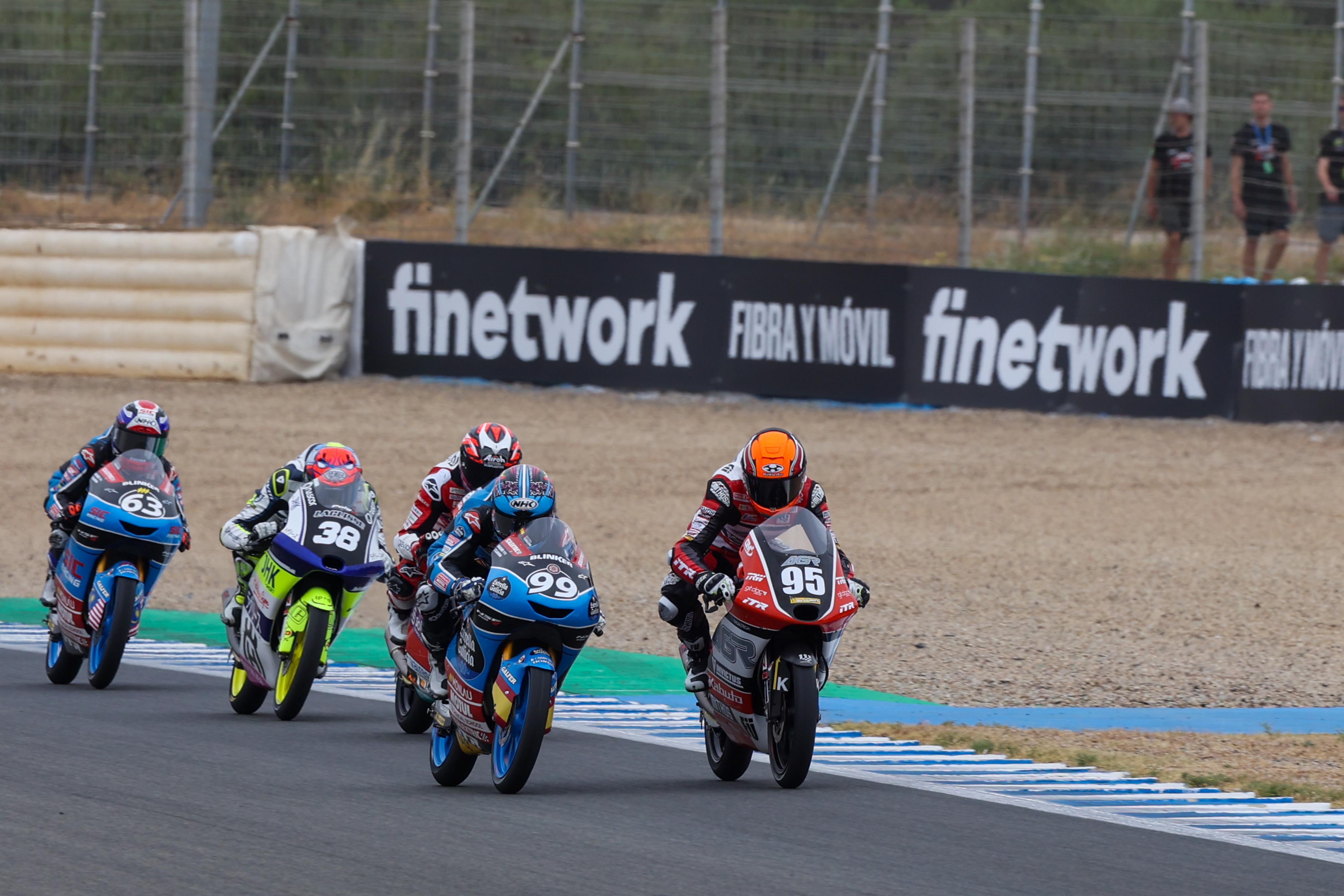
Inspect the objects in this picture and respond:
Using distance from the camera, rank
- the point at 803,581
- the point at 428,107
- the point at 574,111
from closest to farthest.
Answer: the point at 803,581
the point at 574,111
the point at 428,107

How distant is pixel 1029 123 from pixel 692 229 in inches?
142

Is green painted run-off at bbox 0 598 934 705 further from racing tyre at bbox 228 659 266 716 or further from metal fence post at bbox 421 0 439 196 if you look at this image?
metal fence post at bbox 421 0 439 196

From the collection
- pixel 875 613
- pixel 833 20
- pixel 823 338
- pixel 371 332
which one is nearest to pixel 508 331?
pixel 371 332

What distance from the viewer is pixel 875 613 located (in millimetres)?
12844

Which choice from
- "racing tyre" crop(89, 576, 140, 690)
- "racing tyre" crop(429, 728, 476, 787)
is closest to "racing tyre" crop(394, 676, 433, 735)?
"racing tyre" crop(429, 728, 476, 787)

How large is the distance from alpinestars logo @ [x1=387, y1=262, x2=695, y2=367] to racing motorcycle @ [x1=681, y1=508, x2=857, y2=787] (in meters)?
12.2

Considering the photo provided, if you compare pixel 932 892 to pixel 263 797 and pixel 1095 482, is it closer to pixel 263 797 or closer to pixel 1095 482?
pixel 263 797

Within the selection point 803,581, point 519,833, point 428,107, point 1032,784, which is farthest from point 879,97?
point 519,833

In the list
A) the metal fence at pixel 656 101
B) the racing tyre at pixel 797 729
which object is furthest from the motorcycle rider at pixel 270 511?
the metal fence at pixel 656 101

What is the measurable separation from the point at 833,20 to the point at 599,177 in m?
2.93

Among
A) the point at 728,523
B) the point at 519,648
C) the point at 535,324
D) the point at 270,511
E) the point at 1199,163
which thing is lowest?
the point at 519,648

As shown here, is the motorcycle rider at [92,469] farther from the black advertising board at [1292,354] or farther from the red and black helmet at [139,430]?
the black advertising board at [1292,354]

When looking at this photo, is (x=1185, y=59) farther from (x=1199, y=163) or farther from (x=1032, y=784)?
(x=1032, y=784)

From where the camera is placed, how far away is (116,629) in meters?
9.98
